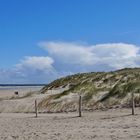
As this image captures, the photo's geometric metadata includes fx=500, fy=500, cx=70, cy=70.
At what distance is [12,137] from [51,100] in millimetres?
16096

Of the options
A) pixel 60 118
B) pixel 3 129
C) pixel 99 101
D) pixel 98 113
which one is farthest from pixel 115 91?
pixel 3 129

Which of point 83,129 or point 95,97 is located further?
point 95,97

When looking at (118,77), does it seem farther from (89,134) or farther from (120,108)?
(89,134)

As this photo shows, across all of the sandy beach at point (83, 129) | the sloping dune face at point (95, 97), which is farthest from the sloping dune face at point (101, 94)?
the sandy beach at point (83, 129)

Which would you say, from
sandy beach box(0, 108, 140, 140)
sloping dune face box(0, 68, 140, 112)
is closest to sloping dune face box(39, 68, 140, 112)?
sloping dune face box(0, 68, 140, 112)

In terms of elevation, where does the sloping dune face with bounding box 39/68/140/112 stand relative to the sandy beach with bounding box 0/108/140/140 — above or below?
above

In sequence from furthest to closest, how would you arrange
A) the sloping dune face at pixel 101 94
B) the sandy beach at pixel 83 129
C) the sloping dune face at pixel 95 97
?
the sloping dune face at pixel 95 97, the sloping dune face at pixel 101 94, the sandy beach at pixel 83 129

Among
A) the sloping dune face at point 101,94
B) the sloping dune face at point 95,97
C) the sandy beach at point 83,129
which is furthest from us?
the sloping dune face at point 95,97

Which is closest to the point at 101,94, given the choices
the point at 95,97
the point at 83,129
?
the point at 95,97

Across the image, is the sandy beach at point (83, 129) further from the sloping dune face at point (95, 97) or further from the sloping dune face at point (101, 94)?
the sloping dune face at point (95, 97)

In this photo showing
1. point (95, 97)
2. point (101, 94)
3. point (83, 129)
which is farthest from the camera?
point (101, 94)

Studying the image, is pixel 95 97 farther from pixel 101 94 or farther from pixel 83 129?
pixel 83 129

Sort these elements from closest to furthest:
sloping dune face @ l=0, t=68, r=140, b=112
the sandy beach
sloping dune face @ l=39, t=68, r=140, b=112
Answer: the sandy beach
sloping dune face @ l=39, t=68, r=140, b=112
sloping dune face @ l=0, t=68, r=140, b=112

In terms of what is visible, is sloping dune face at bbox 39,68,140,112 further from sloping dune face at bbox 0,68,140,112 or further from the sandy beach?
the sandy beach
